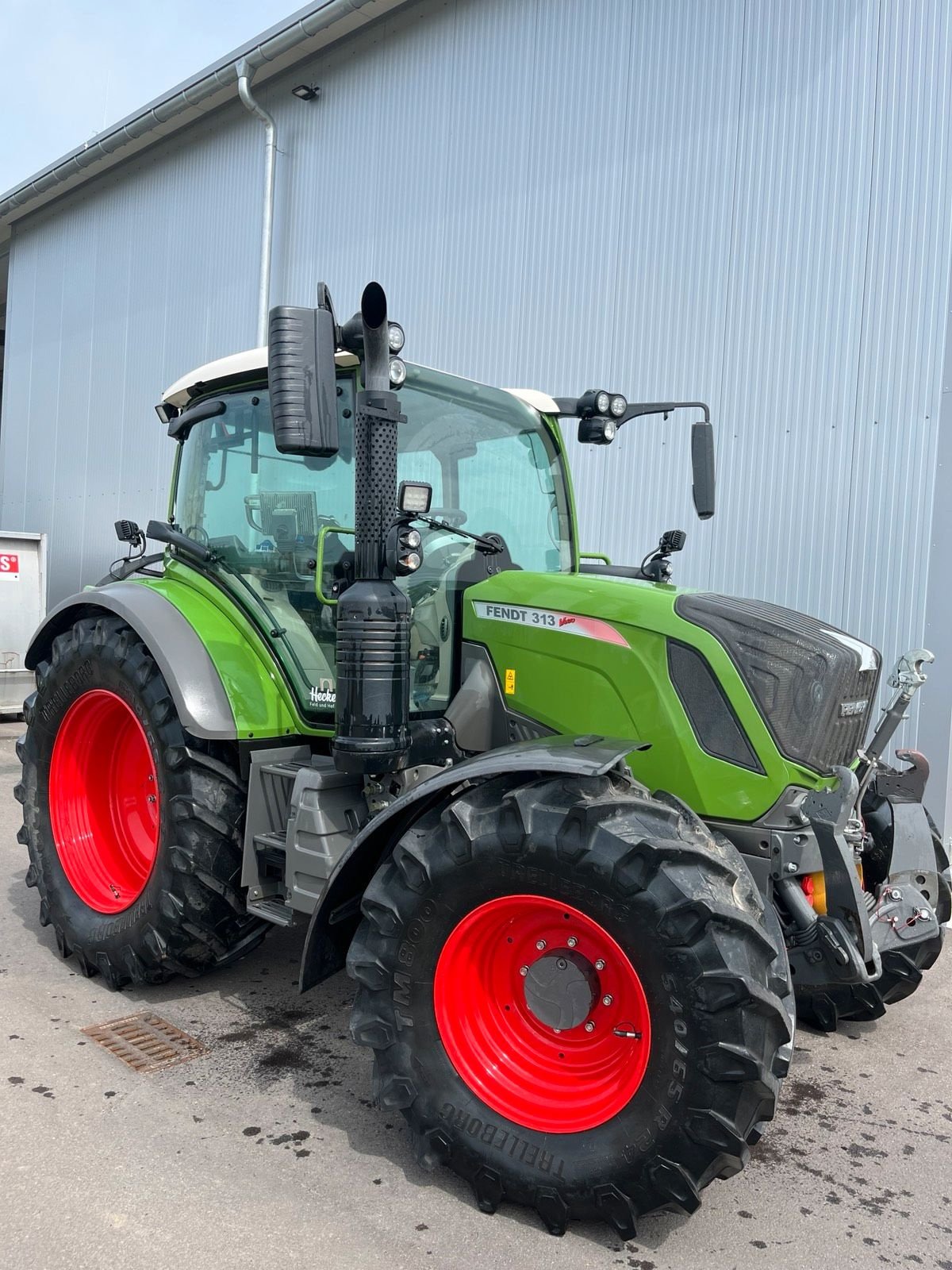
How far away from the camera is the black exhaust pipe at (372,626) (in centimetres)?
305

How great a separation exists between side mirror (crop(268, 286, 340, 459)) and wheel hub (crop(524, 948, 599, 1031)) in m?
1.49

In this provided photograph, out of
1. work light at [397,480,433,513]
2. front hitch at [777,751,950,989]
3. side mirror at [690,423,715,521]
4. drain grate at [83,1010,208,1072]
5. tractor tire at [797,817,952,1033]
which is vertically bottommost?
drain grate at [83,1010,208,1072]

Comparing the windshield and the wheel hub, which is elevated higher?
the windshield

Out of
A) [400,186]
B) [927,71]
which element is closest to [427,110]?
[400,186]

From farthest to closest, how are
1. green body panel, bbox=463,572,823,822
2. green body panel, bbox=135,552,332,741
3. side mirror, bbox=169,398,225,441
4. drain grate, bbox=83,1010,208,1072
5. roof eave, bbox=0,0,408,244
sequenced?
roof eave, bbox=0,0,408,244, side mirror, bbox=169,398,225,441, green body panel, bbox=135,552,332,741, drain grate, bbox=83,1010,208,1072, green body panel, bbox=463,572,823,822

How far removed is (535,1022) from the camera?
2.77 m

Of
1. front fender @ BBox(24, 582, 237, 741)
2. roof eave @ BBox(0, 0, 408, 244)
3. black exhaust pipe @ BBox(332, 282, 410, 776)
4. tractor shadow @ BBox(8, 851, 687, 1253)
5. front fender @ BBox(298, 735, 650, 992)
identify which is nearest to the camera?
front fender @ BBox(298, 735, 650, 992)

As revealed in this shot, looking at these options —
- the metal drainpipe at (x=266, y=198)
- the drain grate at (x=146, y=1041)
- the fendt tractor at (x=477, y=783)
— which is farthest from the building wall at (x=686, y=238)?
the drain grate at (x=146, y=1041)

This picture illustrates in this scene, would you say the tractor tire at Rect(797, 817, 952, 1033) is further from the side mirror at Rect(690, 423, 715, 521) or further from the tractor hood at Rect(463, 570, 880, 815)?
the side mirror at Rect(690, 423, 715, 521)

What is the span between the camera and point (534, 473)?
13.2 feet

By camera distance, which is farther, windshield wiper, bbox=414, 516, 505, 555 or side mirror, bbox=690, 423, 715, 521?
side mirror, bbox=690, 423, 715, 521

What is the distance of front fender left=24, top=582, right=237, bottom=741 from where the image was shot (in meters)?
3.49

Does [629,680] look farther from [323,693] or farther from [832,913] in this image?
[323,693]

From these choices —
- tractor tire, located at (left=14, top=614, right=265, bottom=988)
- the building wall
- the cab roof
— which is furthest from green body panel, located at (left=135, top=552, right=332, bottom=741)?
the building wall
